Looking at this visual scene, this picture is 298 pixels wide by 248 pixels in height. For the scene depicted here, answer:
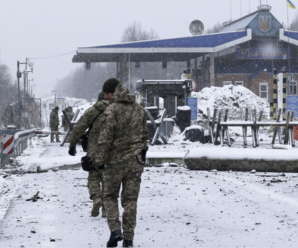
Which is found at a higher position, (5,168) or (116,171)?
(116,171)

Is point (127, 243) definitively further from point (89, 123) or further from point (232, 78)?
point (232, 78)

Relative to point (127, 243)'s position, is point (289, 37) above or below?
above

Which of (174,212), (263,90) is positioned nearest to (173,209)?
(174,212)

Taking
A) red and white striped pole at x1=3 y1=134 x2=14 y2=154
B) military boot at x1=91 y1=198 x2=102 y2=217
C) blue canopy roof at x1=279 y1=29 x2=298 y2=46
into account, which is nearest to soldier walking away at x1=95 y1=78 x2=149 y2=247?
military boot at x1=91 y1=198 x2=102 y2=217

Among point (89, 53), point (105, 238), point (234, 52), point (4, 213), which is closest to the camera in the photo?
point (105, 238)

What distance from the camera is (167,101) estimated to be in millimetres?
28234

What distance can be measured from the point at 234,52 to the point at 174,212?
4494 cm

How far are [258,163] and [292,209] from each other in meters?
4.98

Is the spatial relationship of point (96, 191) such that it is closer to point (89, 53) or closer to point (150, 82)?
point (150, 82)

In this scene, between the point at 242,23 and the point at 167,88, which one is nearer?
the point at 167,88

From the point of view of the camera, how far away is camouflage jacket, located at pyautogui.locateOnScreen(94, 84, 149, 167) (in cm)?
552

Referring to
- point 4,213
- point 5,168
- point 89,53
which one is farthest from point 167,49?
point 4,213

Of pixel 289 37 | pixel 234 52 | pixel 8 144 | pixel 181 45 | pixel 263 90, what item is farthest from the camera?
pixel 263 90

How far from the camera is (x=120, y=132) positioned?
560 cm
